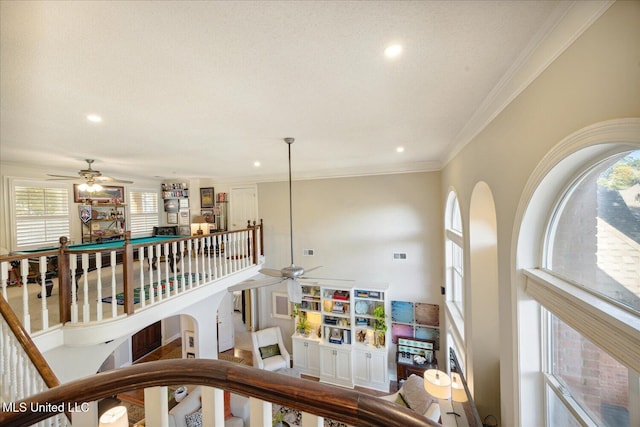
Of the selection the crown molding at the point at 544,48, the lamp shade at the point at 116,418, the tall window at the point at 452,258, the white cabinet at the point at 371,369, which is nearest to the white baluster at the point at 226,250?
the lamp shade at the point at 116,418

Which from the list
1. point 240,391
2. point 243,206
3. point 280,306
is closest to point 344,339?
point 280,306

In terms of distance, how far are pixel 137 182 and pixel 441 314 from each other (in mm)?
8111

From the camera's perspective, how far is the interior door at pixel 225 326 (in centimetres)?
699

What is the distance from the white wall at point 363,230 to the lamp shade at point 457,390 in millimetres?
2036

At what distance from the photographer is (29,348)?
1889 millimetres

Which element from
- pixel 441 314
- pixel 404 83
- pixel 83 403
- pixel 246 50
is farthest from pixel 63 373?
pixel 441 314

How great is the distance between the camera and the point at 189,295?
3789 mm

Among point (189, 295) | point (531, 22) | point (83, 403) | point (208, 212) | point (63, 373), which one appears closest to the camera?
point (83, 403)

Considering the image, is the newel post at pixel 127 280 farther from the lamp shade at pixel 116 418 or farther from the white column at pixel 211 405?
the white column at pixel 211 405

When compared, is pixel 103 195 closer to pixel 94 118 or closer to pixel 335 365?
pixel 94 118

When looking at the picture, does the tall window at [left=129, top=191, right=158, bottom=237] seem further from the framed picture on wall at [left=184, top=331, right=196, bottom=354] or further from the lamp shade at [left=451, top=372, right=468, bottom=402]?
the lamp shade at [left=451, top=372, right=468, bottom=402]

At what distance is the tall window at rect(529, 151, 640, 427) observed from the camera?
3.86 ft

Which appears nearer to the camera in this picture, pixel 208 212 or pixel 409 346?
pixel 409 346

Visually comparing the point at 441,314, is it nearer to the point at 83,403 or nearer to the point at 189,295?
the point at 189,295
